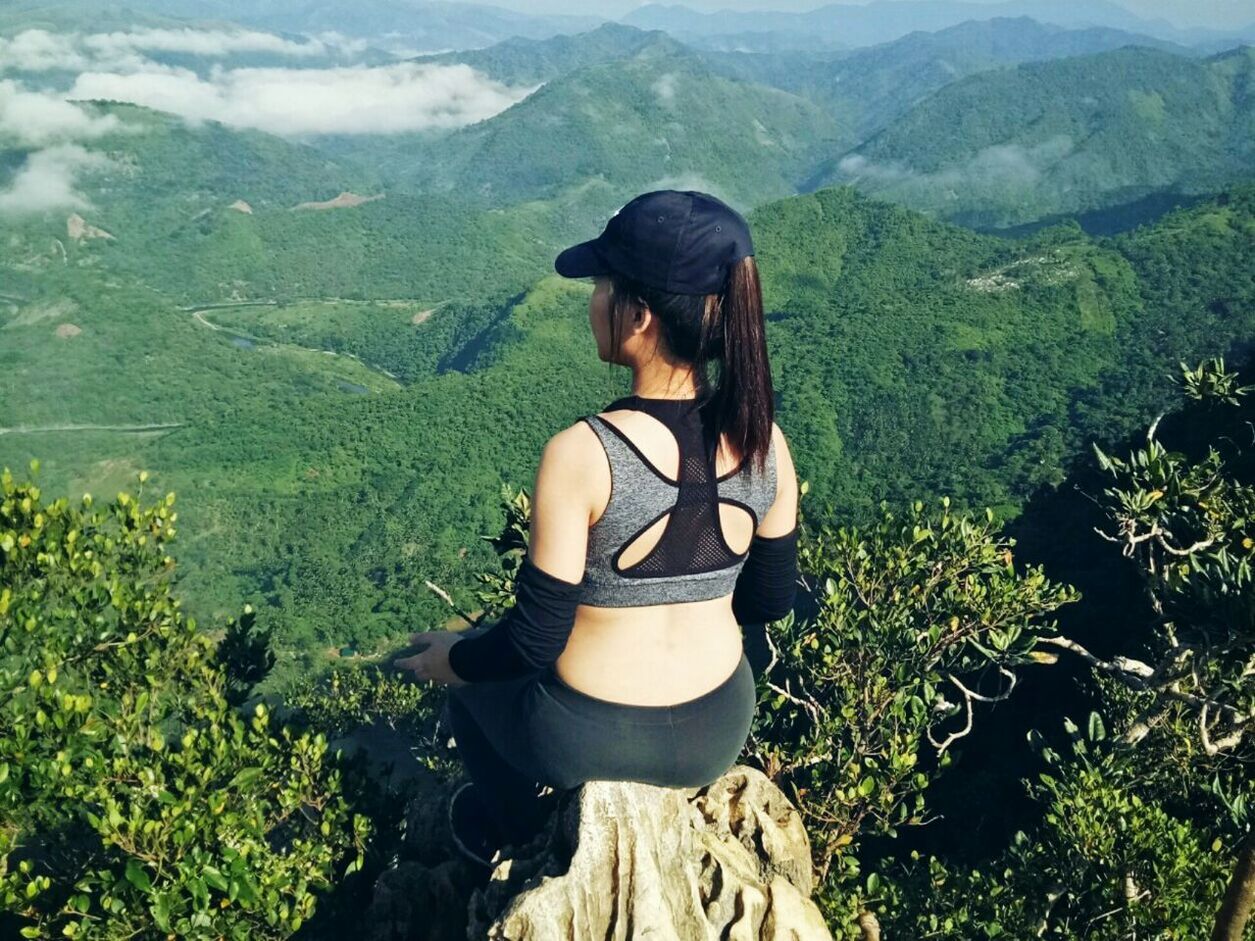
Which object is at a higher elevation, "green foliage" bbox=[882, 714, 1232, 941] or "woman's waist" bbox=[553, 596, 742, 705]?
"woman's waist" bbox=[553, 596, 742, 705]

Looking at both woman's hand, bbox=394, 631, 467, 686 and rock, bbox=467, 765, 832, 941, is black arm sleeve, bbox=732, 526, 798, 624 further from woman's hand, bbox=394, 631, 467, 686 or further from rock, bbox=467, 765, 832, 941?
woman's hand, bbox=394, 631, 467, 686

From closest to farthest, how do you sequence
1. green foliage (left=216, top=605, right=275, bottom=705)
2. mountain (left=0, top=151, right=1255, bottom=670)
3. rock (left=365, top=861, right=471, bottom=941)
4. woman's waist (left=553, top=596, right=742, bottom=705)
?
woman's waist (left=553, top=596, right=742, bottom=705), rock (left=365, top=861, right=471, bottom=941), green foliage (left=216, top=605, right=275, bottom=705), mountain (left=0, top=151, right=1255, bottom=670)

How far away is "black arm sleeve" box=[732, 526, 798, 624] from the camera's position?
454cm

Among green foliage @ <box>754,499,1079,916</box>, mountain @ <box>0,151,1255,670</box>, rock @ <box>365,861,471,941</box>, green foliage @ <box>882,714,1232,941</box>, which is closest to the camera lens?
rock @ <box>365,861,471,941</box>

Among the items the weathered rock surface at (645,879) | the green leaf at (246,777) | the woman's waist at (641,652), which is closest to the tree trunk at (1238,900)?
the weathered rock surface at (645,879)

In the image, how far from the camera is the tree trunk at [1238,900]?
4.85m

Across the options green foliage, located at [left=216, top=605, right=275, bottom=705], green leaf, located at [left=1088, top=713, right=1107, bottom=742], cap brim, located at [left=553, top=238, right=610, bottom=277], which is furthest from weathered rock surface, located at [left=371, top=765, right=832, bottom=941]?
green foliage, located at [left=216, top=605, right=275, bottom=705]

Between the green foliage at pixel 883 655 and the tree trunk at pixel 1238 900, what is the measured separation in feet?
8.13

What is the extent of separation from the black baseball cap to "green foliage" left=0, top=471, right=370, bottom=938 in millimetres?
4231

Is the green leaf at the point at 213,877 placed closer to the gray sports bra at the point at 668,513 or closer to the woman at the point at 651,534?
the woman at the point at 651,534

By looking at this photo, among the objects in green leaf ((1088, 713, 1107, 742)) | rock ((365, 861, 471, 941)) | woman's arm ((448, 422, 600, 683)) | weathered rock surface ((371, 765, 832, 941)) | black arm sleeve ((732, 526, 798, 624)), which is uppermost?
woman's arm ((448, 422, 600, 683))

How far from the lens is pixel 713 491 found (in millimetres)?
3711

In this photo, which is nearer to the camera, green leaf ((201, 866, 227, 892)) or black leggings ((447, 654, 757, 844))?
black leggings ((447, 654, 757, 844))

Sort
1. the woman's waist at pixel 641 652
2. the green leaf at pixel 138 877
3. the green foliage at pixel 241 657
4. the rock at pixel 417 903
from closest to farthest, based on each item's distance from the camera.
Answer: the woman's waist at pixel 641 652, the green leaf at pixel 138 877, the rock at pixel 417 903, the green foliage at pixel 241 657
